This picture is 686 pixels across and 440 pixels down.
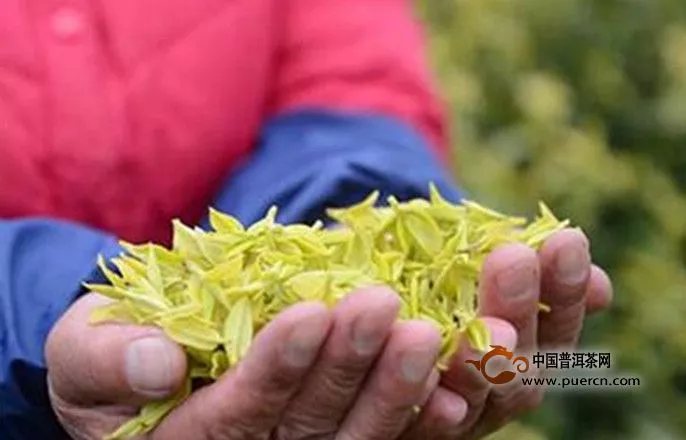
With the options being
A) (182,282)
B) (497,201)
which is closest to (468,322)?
(182,282)

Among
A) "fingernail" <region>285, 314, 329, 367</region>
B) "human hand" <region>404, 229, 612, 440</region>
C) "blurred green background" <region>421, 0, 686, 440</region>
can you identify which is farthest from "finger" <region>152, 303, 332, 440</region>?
"blurred green background" <region>421, 0, 686, 440</region>

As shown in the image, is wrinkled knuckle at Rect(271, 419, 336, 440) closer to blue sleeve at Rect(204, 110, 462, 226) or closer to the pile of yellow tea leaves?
the pile of yellow tea leaves

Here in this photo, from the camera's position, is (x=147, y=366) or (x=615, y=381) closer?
(x=147, y=366)

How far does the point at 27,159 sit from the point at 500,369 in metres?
0.40

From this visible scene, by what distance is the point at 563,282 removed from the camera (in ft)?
3.99

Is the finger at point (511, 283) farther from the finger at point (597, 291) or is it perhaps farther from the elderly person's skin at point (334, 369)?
the finger at point (597, 291)

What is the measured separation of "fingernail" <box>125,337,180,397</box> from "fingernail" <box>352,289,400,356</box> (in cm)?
11

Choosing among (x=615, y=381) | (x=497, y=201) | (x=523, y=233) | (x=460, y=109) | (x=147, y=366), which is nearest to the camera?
(x=147, y=366)

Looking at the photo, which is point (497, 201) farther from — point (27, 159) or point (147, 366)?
point (147, 366)

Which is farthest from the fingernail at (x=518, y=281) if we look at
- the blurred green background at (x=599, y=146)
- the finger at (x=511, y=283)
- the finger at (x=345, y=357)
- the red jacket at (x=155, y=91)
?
the blurred green background at (x=599, y=146)

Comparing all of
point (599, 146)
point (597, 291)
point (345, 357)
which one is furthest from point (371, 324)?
point (599, 146)

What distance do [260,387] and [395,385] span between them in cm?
8

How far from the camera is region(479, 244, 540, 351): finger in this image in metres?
1.18

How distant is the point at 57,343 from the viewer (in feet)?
3.95
